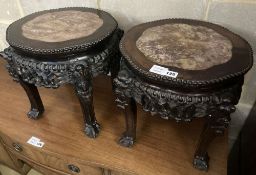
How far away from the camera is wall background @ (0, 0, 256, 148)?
1.00 metres

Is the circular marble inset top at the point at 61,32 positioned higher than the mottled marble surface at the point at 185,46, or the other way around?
the circular marble inset top at the point at 61,32

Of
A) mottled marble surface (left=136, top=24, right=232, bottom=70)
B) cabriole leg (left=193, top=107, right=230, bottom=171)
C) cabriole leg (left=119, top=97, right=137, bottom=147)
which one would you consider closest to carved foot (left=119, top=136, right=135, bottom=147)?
cabriole leg (left=119, top=97, right=137, bottom=147)

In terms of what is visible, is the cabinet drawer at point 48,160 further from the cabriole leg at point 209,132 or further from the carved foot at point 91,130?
the cabriole leg at point 209,132

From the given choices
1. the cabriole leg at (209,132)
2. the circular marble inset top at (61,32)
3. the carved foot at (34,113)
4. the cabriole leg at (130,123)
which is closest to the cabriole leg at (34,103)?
the carved foot at (34,113)

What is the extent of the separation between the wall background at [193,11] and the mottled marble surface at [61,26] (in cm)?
16

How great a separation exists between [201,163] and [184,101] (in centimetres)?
30

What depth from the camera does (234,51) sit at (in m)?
0.79

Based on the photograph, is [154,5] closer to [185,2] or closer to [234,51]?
[185,2]

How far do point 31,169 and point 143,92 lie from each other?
1.00 meters

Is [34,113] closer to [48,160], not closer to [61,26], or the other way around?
[48,160]

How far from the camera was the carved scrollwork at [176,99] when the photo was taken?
0.70 metres

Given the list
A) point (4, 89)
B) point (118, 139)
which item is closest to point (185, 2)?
point (118, 139)

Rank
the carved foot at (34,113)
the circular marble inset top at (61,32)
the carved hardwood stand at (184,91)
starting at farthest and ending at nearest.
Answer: the carved foot at (34,113) → the circular marble inset top at (61,32) → the carved hardwood stand at (184,91)

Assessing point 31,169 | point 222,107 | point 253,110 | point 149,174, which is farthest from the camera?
point 31,169
